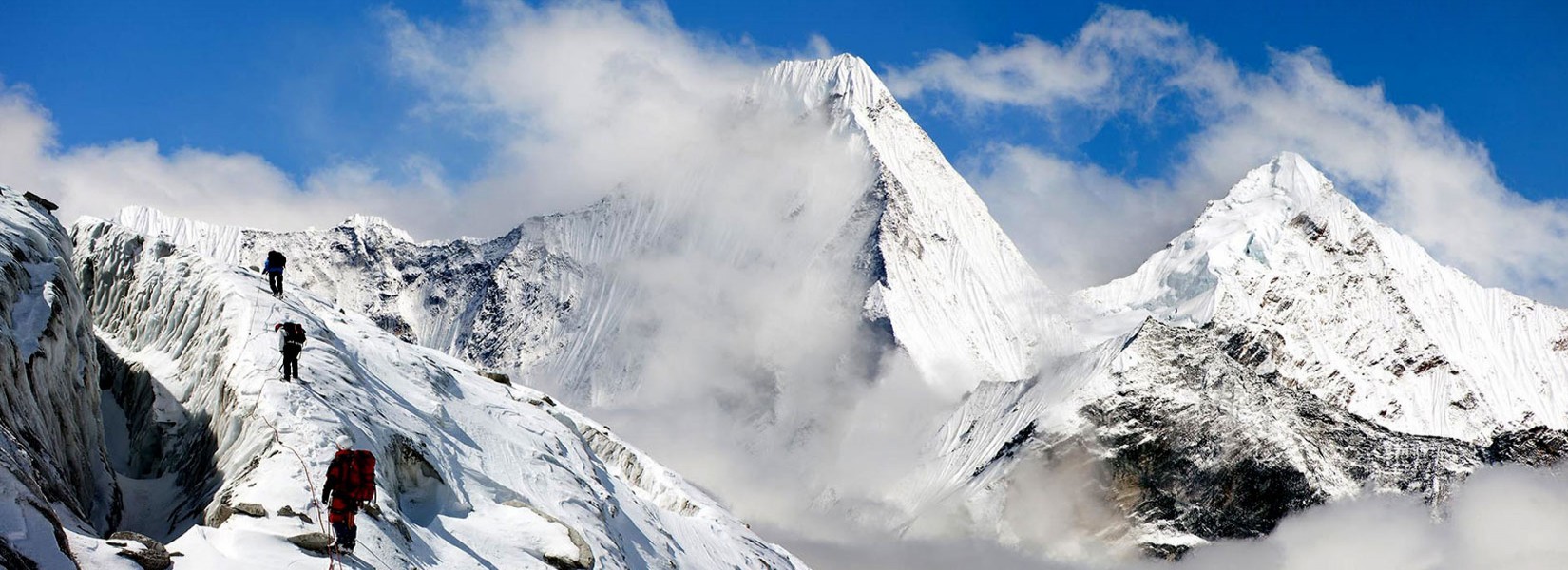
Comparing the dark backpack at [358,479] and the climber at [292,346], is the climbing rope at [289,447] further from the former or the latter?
the dark backpack at [358,479]

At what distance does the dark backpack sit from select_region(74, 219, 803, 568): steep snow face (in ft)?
6.76

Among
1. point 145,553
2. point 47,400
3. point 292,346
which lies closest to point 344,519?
point 145,553

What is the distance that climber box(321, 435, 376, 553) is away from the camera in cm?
3712

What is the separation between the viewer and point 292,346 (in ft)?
160

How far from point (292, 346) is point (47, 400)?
846 cm

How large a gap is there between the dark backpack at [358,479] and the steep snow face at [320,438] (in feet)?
6.76

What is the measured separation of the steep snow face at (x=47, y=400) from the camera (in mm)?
31109

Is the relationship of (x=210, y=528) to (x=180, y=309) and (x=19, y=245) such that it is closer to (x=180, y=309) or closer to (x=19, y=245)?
(x=19, y=245)

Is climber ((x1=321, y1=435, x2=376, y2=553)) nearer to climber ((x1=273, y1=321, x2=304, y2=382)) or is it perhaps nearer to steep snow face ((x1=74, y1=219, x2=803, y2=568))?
steep snow face ((x1=74, y1=219, x2=803, y2=568))

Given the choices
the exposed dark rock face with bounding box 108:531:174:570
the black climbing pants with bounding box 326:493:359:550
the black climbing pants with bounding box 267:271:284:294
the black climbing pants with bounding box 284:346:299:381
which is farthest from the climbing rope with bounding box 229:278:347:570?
the exposed dark rock face with bounding box 108:531:174:570

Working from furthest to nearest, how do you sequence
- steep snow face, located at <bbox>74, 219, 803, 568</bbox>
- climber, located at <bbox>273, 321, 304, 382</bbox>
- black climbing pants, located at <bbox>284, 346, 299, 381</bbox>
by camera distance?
black climbing pants, located at <bbox>284, 346, 299, 381</bbox>
climber, located at <bbox>273, 321, 304, 382</bbox>
steep snow face, located at <bbox>74, 219, 803, 568</bbox>

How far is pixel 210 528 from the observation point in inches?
1459

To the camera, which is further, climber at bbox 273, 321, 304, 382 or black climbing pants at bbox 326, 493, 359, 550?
climber at bbox 273, 321, 304, 382

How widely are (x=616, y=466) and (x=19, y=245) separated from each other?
62530mm
